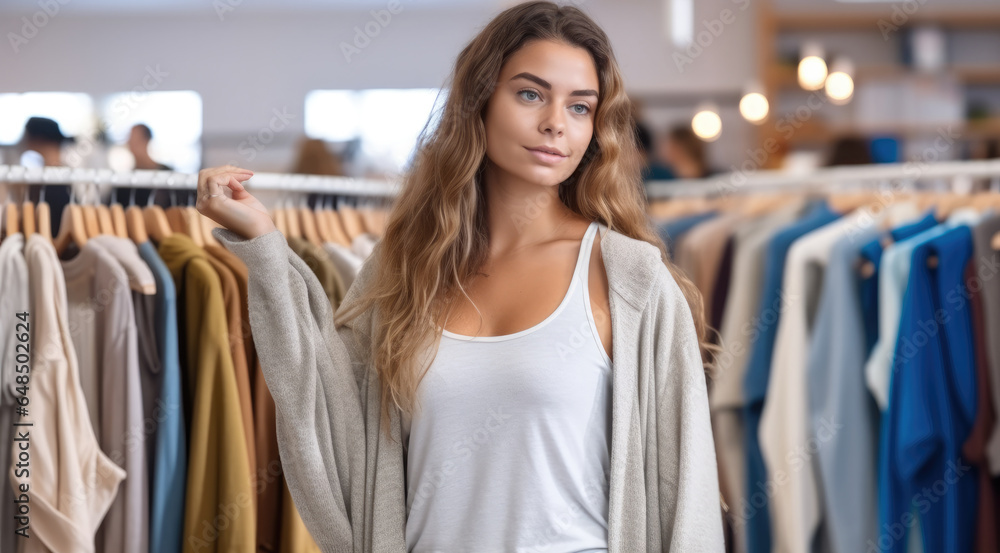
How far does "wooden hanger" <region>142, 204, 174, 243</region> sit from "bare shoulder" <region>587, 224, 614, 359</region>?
95 centimetres

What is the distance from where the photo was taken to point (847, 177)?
2586 millimetres

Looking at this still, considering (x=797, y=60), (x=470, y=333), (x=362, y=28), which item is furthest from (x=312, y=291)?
(x=362, y=28)

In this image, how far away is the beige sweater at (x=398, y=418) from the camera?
131 centimetres

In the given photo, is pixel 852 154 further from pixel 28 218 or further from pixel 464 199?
pixel 28 218

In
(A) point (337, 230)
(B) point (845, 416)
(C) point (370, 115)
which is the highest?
(C) point (370, 115)

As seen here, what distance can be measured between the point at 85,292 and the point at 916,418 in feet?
5.64

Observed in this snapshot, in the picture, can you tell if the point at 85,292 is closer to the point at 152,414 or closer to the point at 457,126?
the point at 152,414

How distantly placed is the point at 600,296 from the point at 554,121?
261 mm

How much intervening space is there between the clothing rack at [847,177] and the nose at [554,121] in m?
1.39

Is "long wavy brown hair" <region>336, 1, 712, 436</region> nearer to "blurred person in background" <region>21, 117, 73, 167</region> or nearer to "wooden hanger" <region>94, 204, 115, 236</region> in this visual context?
"wooden hanger" <region>94, 204, 115, 236</region>

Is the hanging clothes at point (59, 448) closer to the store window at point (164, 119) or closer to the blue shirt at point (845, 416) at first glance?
the blue shirt at point (845, 416)

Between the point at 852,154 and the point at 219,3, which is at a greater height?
the point at 219,3

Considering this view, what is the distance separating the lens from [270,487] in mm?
1761

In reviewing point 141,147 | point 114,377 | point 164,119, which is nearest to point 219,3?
point 164,119
